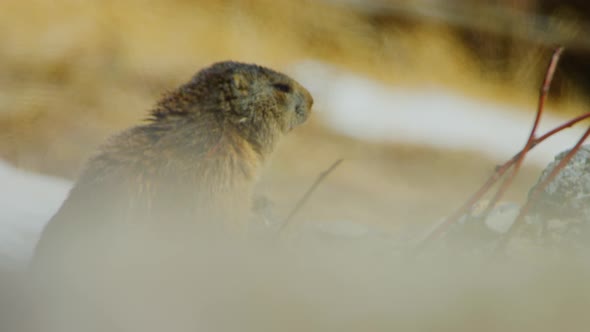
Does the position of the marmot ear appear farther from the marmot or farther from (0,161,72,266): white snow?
(0,161,72,266): white snow

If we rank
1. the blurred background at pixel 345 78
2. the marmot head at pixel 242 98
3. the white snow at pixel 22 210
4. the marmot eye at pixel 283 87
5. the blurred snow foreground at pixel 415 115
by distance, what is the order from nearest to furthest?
the white snow at pixel 22 210
the marmot head at pixel 242 98
the marmot eye at pixel 283 87
the blurred background at pixel 345 78
the blurred snow foreground at pixel 415 115

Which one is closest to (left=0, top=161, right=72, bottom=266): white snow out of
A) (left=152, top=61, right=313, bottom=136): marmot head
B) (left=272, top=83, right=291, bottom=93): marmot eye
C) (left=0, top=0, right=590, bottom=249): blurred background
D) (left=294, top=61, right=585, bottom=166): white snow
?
(left=152, top=61, right=313, bottom=136): marmot head

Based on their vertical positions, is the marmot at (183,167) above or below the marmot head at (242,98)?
below

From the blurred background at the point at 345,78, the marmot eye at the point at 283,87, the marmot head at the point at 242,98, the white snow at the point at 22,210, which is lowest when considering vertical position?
the white snow at the point at 22,210

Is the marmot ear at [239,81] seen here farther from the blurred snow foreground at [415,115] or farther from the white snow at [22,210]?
the blurred snow foreground at [415,115]

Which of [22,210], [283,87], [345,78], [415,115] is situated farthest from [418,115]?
[22,210]

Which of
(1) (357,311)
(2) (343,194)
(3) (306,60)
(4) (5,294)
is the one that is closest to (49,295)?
(4) (5,294)

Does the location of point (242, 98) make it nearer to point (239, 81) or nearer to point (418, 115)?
point (239, 81)

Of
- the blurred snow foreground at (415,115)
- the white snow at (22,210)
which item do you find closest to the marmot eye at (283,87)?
the white snow at (22,210)
